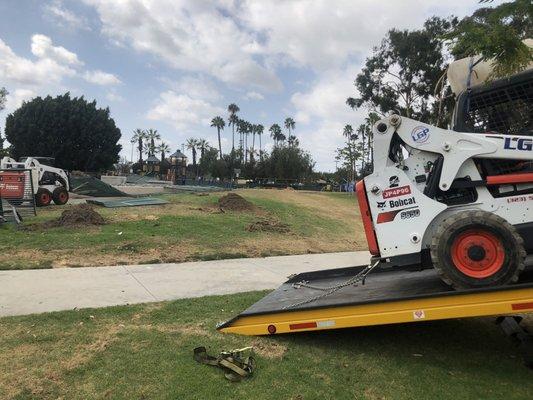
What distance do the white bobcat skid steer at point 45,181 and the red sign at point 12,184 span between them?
2894mm

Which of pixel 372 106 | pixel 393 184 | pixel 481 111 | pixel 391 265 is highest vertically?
pixel 372 106

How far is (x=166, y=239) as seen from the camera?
1112 centimetres

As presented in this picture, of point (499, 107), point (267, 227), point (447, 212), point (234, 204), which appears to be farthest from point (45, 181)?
point (499, 107)

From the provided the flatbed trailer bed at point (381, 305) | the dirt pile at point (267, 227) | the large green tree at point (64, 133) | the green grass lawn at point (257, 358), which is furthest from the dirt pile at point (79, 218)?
the large green tree at point (64, 133)

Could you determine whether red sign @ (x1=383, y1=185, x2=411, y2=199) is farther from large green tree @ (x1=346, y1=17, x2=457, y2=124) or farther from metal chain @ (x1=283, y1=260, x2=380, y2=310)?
large green tree @ (x1=346, y1=17, x2=457, y2=124)

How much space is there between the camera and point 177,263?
9344 mm

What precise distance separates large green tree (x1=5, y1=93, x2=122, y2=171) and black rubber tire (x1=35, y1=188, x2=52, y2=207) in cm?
3696

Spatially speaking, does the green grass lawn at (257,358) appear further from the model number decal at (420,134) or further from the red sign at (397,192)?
the model number decal at (420,134)

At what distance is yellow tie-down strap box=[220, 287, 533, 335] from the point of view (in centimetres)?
386

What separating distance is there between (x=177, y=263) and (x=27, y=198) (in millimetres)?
9615

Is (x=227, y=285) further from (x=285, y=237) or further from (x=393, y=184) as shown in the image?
(x=285, y=237)

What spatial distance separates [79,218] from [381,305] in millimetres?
10201

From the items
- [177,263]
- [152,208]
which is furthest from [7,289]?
[152,208]

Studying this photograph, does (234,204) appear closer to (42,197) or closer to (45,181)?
(42,197)
